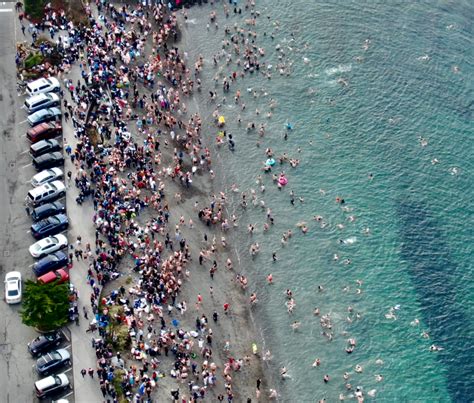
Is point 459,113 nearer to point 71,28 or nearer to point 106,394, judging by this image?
point 71,28

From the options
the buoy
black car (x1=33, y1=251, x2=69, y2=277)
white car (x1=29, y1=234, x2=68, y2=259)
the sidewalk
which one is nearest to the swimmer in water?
the sidewalk

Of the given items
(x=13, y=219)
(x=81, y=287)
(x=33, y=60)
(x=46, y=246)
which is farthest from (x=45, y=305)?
(x=33, y=60)

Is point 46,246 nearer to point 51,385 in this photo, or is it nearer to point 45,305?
point 45,305

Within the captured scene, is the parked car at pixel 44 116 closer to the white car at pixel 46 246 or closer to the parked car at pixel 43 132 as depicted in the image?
the parked car at pixel 43 132

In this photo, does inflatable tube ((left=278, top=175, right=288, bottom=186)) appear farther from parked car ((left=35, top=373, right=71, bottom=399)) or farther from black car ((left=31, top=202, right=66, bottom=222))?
parked car ((left=35, top=373, right=71, bottom=399))

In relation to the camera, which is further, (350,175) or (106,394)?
(350,175)

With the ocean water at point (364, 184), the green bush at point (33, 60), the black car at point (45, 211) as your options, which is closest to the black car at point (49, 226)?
the black car at point (45, 211)

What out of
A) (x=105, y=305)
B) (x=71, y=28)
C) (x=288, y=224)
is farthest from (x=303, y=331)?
(x=71, y=28)
